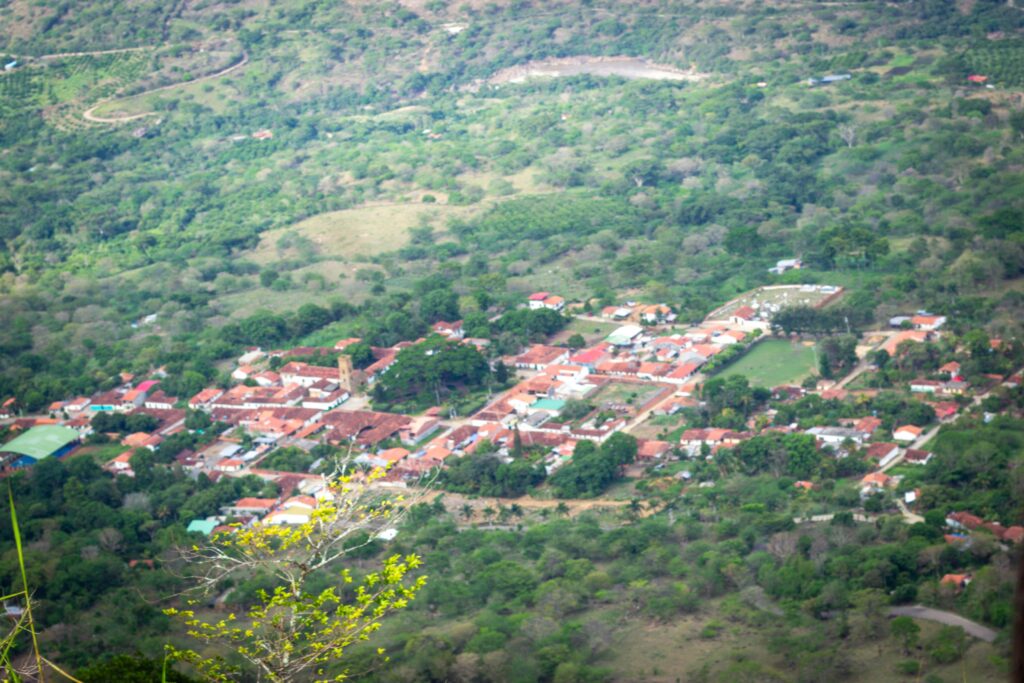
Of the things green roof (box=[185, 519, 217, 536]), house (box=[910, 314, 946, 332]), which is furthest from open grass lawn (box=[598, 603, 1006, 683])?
house (box=[910, 314, 946, 332])

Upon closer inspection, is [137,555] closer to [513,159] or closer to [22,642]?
[22,642]

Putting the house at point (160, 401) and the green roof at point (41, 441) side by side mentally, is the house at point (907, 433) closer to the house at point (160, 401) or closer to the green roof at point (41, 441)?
the house at point (160, 401)

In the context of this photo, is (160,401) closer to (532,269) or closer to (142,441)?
(142,441)

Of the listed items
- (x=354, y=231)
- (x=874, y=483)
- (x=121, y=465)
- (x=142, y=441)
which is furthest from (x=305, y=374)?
(x=874, y=483)

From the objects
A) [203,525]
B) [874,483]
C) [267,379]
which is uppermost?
[874,483]

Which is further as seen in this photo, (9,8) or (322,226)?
(9,8)

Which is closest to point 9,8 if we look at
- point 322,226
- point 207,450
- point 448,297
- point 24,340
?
point 322,226

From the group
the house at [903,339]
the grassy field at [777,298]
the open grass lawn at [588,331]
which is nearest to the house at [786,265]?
the grassy field at [777,298]
